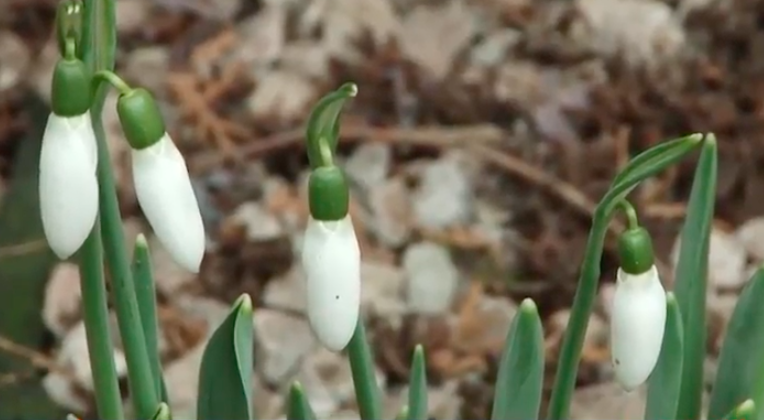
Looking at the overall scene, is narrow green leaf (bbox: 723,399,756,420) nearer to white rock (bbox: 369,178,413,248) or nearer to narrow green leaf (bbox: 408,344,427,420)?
narrow green leaf (bbox: 408,344,427,420)

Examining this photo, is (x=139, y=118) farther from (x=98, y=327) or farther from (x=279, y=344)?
(x=279, y=344)

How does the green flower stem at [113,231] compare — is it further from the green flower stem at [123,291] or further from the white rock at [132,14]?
the white rock at [132,14]

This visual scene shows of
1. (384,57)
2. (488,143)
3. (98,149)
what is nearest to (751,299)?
(98,149)

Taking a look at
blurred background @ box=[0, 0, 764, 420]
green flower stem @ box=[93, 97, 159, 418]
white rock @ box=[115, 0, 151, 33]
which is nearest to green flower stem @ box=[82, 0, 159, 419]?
green flower stem @ box=[93, 97, 159, 418]

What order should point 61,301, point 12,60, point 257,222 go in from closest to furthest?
point 61,301 → point 257,222 → point 12,60

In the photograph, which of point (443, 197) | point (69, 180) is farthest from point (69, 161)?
point (443, 197)

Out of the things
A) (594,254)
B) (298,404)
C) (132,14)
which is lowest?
(298,404)

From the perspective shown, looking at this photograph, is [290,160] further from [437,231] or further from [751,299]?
[751,299]
